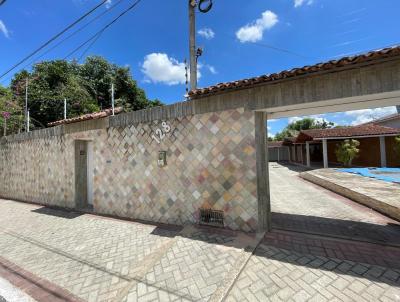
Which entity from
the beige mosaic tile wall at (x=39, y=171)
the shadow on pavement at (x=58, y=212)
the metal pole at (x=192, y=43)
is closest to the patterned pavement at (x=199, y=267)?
the shadow on pavement at (x=58, y=212)

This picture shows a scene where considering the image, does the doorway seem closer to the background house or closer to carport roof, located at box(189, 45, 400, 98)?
carport roof, located at box(189, 45, 400, 98)

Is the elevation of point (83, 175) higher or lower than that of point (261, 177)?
lower

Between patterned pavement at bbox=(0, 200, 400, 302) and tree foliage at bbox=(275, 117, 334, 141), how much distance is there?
5032cm

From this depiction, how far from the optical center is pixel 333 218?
5094 millimetres

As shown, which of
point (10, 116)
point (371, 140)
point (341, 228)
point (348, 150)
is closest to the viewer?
point (341, 228)

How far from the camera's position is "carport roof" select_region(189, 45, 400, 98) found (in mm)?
2930

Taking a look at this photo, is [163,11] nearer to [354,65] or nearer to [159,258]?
[354,65]

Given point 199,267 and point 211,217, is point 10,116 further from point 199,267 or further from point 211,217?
point 199,267

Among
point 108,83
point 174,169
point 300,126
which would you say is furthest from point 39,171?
point 300,126

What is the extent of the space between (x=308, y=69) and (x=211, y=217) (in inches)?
133

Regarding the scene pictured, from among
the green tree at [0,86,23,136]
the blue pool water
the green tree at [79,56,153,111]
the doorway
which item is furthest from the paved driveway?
the green tree at [79,56,153,111]

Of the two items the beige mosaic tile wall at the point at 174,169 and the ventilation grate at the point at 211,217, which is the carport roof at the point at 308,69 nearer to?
the beige mosaic tile wall at the point at 174,169

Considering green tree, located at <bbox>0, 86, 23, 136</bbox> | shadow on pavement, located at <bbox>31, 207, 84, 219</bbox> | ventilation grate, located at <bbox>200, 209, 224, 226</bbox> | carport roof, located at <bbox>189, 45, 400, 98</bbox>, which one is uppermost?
green tree, located at <bbox>0, 86, 23, 136</bbox>

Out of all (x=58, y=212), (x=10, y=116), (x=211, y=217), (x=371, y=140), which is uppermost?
(x=10, y=116)
